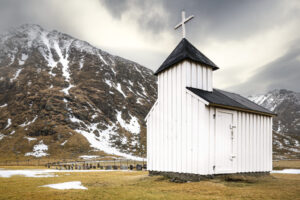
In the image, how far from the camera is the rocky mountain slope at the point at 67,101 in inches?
2928

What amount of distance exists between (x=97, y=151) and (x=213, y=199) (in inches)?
2612

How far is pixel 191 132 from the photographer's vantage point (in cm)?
1370

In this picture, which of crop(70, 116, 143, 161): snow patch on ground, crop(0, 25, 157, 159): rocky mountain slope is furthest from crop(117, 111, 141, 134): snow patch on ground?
crop(70, 116, 143, 161): snow patch on ground

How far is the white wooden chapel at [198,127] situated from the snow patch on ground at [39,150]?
5919 cm

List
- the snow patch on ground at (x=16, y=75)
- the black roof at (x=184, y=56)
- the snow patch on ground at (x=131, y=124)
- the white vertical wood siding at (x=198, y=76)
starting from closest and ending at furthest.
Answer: the white vertical wood siding at (x=198, y=76)
the black roof at (x=184, y=56)
the snow patch on ground at (x=131, y=124)
the snow patch on ground at (x=16, y=75)

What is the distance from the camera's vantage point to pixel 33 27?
17150cm

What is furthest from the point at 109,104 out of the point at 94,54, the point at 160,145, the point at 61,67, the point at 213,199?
the point at 213,199

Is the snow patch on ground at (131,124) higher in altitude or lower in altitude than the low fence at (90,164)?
higher

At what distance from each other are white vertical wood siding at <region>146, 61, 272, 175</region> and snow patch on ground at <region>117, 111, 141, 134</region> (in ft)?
262

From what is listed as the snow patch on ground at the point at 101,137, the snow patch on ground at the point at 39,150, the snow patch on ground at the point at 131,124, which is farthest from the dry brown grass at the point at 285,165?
the snow patch on ground at the point at 131,124

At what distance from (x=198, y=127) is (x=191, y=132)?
Answer: 600 millimetres

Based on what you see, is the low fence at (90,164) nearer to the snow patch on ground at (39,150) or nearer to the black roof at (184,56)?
the snow patch on ground at (39,150)

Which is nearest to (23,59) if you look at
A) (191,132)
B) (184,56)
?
(184,56)

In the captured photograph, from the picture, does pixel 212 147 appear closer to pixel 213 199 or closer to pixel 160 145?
pixel 160 145
